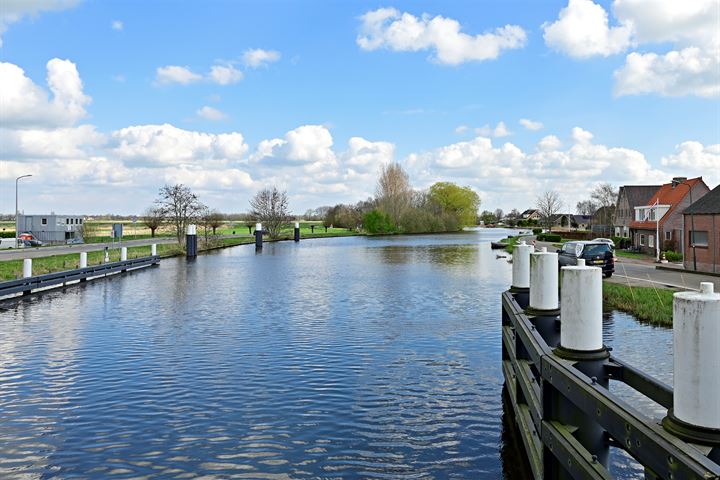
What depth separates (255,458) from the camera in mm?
7168

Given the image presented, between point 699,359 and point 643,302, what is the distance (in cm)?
1709

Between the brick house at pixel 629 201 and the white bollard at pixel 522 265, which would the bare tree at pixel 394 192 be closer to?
the brick house at pixel 629 201

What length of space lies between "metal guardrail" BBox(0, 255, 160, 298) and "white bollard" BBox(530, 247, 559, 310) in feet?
68.0

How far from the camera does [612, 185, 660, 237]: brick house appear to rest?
62.3 metres

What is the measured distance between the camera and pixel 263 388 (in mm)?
10188

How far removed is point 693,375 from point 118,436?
7.19 meters

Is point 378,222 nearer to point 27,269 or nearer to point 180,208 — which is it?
point 180,208

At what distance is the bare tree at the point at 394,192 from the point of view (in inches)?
4538

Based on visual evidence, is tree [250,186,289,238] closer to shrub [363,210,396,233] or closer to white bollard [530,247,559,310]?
shrub [363,210,396,233]

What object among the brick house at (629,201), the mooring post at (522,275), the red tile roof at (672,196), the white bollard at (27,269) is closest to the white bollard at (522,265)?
the mooring post at (522,275)

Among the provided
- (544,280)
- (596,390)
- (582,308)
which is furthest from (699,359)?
(544,280)

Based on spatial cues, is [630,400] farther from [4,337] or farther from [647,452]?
[4,337]

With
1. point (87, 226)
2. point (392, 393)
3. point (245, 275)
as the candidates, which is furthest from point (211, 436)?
point (87, 226)

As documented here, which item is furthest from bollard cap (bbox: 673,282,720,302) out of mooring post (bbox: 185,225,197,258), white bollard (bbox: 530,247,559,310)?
mooring post (bbox: 185,225,197,258)
